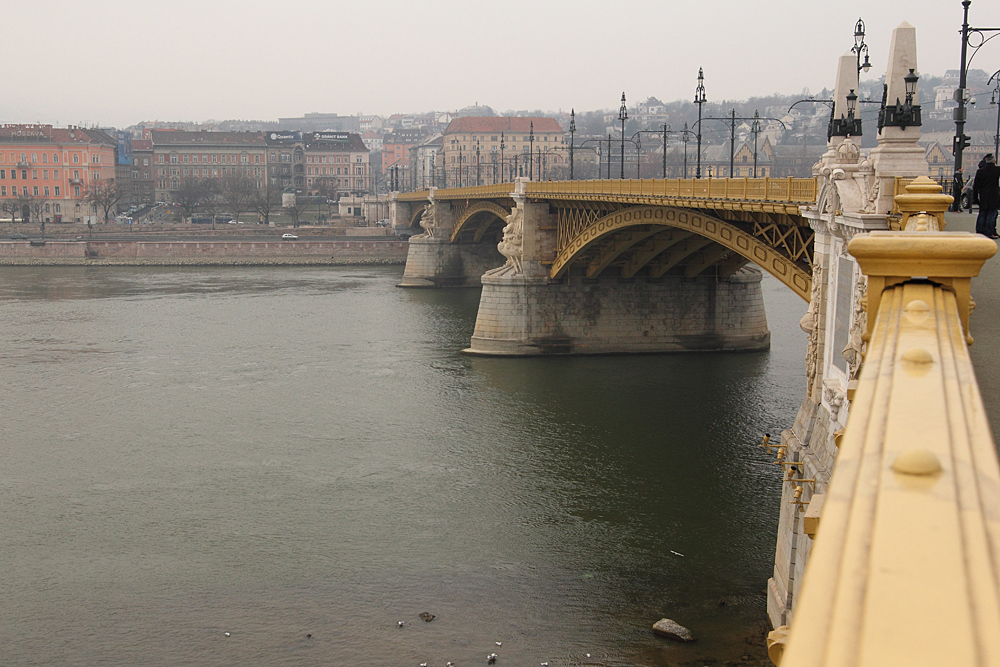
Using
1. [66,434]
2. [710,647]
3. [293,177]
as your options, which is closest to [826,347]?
[710,647]

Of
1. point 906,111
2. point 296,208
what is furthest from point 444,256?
point 906,111

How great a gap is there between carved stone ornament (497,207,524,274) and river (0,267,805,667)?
4.14 metres

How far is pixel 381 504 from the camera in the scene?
19.5 metres

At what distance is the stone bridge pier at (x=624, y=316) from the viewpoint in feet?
118

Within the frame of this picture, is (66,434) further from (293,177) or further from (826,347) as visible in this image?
(293,177)

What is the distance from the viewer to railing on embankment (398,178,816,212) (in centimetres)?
1883

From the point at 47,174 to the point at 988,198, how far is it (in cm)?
10820

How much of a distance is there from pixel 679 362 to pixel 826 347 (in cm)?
2019

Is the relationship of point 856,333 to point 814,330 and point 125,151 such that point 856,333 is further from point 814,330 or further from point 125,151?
point 125,151

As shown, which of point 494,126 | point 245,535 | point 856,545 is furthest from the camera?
point 494,126

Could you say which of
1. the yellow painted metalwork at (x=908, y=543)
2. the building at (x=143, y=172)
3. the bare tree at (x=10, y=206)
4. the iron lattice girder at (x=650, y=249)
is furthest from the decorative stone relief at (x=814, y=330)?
the building at (x=143, y=172)

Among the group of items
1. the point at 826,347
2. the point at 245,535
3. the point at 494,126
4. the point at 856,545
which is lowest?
the point at 245,535

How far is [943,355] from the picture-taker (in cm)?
340

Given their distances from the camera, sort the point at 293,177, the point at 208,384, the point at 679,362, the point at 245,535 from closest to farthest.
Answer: the point at 245,535
the point at 208,384
the point at 679,362
the point at 293,177
